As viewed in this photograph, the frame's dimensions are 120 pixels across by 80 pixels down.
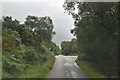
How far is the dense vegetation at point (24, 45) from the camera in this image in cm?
2467

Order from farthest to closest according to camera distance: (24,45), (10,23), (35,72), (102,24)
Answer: (10,23) → (24,45) → (35,72) → (102,24)

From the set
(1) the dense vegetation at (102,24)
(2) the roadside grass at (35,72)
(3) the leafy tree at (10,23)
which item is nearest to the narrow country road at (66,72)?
(2) the roadside grass at (35,72)

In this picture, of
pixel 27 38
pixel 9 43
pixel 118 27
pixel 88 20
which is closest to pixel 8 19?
pixel 27 38

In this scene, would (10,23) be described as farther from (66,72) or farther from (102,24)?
(102,24)

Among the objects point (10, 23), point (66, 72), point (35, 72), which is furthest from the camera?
point (10, 23)

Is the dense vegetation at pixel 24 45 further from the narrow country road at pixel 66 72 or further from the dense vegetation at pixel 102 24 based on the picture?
the dense vegetation at pixel 102 24

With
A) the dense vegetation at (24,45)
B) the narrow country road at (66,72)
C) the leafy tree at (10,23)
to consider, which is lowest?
the narrow country road at (66,72)

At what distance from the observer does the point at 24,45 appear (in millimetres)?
43781

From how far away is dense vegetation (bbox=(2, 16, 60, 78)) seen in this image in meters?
24.7

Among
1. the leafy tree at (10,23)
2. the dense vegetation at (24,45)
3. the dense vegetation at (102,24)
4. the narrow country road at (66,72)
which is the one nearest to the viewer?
the dense vegetation at (102,24)

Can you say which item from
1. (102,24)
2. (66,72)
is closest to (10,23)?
(66,72)

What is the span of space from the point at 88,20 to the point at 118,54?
381 centimetres

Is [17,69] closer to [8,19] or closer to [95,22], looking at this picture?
[95,22]

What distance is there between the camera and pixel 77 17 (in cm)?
2569
